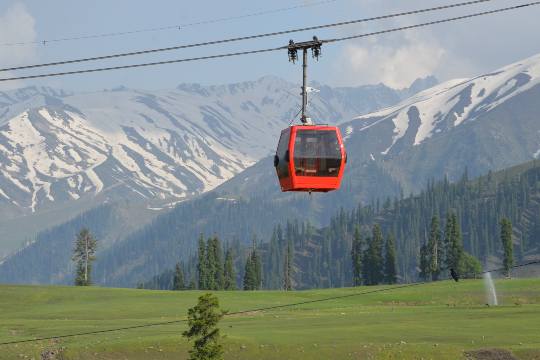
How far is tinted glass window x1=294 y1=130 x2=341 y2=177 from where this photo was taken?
42.9 meters

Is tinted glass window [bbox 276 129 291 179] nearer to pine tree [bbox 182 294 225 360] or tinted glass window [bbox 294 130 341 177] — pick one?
tinted glass window [bbox 294 130 341 177]

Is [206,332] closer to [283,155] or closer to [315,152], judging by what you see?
[283,155]

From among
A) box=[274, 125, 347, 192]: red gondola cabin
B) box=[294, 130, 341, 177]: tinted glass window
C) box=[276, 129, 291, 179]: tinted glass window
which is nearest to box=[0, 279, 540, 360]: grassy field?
box=[276, 129, 291, 179]: tinted glass window

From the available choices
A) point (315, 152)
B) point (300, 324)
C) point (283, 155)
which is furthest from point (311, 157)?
point (300, 324)

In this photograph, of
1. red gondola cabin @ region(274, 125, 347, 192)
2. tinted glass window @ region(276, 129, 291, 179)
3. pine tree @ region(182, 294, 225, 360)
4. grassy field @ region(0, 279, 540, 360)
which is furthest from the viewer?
grassy field @ region(0, 279, 540, 360)

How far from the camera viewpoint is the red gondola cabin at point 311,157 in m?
42.8

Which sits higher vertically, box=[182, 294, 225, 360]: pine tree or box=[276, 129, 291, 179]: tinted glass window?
box=[276, 129, 291, 179]: tinted glass window

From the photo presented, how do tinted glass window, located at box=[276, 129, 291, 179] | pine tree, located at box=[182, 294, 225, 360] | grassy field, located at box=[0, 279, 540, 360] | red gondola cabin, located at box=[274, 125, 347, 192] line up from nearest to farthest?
red gondola cabin, located at box=[274, 125, 347, 192] → tinted glass window, located at box=[276, 129, 291, 179] → pine tree, located at box=[182, 294, 225, 360] → grassy field, located at box=[0, 279, 540, 360]

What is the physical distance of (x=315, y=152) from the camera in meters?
43.2

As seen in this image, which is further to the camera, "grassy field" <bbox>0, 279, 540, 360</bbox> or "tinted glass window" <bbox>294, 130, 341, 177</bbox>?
"grassy field" <bbox>0, 279, 540, 360</bbox>

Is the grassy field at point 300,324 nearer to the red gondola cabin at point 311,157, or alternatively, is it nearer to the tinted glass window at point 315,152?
the red gondola cabin at point 311,157

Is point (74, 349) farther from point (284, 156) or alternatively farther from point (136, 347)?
point (284, 156)

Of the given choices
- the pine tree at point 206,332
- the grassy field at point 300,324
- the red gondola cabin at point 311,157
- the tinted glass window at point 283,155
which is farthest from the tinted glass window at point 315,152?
the grassy field at point 300,324

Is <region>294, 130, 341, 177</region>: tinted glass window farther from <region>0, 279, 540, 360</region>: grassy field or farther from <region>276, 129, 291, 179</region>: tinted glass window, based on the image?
<region>0, 279, 540, 360</region>: grassy field
